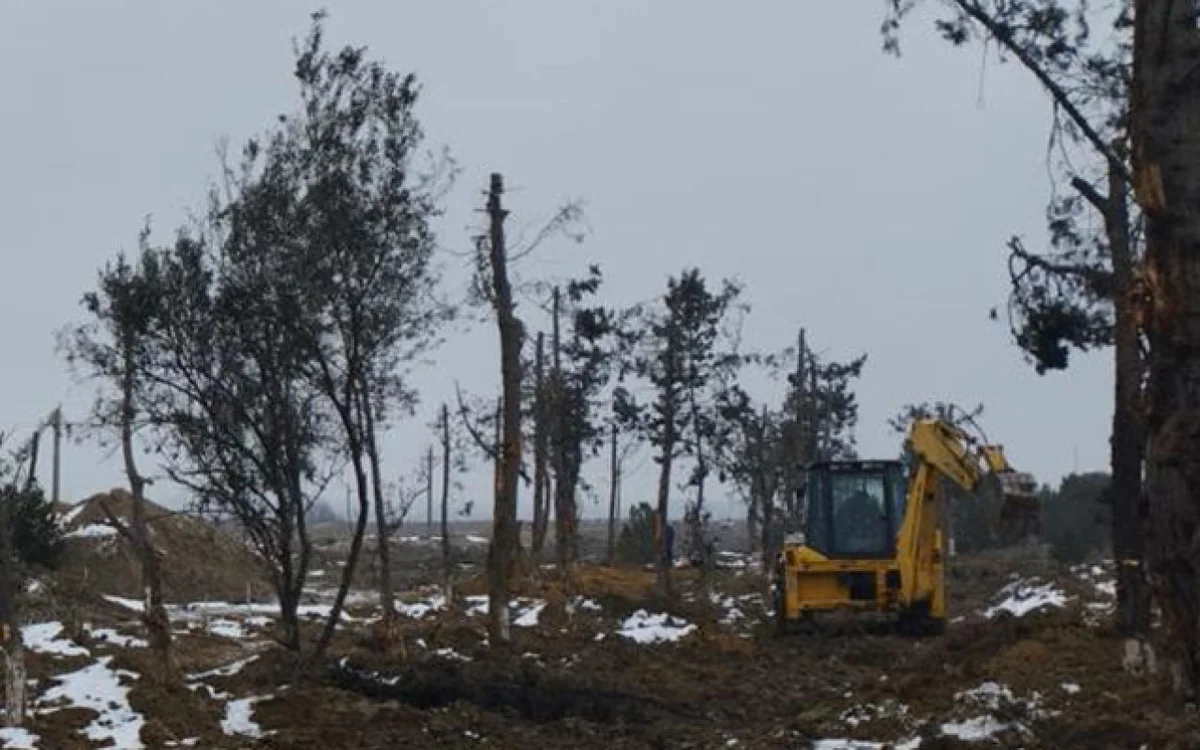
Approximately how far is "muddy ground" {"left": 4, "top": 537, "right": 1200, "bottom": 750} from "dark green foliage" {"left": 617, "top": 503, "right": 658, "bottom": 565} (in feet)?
104

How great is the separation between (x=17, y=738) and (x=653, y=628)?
15987mm

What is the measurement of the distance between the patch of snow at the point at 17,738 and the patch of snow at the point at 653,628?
1268 centimetres

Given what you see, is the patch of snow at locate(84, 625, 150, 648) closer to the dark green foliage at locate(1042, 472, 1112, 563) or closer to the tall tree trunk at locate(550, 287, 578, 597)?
the tall tree trunk at locate(550, 287, 578, 597)

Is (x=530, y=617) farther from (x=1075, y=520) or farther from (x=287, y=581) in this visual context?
(x=1075, y=520)

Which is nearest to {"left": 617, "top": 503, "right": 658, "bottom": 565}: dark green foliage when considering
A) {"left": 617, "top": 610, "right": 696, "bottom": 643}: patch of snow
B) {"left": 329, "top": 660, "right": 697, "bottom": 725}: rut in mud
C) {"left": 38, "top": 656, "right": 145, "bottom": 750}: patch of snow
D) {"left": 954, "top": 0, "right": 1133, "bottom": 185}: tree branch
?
{"left": 617, "top": 610, "right": 696, "bottom": 643}: patch of snow

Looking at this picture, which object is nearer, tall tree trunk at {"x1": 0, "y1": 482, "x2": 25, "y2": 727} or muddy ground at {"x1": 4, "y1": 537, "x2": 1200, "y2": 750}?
muddy ground at {"x1": 4, "y1": 537, "x2": 1200, "y2": 750}

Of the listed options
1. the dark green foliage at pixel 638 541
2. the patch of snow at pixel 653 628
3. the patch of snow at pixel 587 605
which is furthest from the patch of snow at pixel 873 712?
the dark green foliage at pixel 638 541

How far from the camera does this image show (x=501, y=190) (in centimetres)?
Answer: 2450

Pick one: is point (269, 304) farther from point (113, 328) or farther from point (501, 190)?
point (501, 190)

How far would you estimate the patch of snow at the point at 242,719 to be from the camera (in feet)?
51.3

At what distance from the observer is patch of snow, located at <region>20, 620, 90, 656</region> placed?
25.3 m

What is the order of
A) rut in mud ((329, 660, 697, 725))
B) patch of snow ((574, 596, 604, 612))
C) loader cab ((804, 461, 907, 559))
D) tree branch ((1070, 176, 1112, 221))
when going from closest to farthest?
tree branch ((1070, 176, 1112, 221)), rut in mud ((329, 660, 697, 725)), loader cab ((804, 461, 907, 559)), patch of snow ((574, 596, 604, 612))

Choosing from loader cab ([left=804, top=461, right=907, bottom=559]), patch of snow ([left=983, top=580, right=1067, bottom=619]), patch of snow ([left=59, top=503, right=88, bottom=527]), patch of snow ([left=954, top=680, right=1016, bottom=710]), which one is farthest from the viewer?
patch of snow ([left=59, top=503, right=88, bottom=527])

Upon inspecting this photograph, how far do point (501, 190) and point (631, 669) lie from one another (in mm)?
7525
